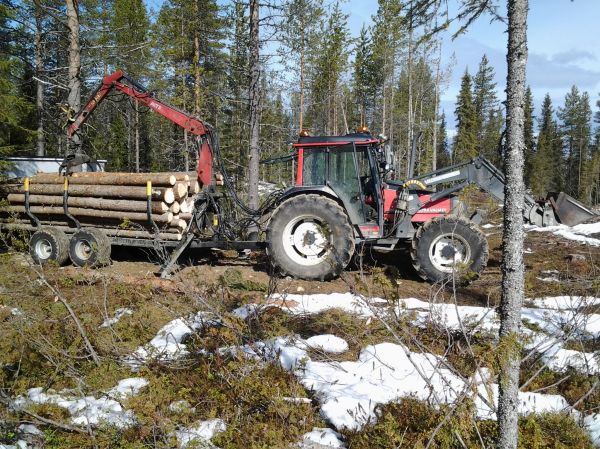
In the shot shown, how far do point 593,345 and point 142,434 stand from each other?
14.9 ft

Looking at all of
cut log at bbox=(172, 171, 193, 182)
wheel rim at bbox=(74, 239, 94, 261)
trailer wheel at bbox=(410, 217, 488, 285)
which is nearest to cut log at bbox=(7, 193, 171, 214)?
cut log at bbox=(172, 171, 193, 182)

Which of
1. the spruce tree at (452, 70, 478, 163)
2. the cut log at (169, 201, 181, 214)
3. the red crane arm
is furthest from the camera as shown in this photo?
the spruce tree at (452, 70, 478, 163)

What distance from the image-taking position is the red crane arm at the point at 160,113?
9.16 metres

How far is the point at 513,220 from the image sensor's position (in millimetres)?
2523

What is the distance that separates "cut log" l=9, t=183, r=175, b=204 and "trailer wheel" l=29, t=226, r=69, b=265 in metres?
0.87

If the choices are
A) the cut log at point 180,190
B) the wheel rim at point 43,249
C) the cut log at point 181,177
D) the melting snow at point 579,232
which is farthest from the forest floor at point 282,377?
the melting snow at point 579,232

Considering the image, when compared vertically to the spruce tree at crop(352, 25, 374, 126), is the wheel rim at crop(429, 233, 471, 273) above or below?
below

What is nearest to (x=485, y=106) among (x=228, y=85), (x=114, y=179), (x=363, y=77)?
(x=363, y=77)

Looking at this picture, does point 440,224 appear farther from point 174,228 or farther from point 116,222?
point 116,222

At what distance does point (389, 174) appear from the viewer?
8.41 meters

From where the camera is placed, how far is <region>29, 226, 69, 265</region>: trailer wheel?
884 cm

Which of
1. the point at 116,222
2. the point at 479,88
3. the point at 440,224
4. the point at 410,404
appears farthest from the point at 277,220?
the point at 479,88

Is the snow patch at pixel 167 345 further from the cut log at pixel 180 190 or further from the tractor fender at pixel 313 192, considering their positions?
the cut log at pixel 180 190

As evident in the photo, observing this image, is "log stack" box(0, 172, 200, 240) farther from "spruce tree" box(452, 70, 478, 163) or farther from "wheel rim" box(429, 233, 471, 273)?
"spruce tree" box(452, 70, 478, 163)
